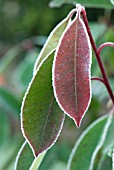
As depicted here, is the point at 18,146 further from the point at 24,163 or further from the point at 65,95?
the point at 65,95

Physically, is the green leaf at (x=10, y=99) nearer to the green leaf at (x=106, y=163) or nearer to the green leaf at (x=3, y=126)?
the green leaf at (x=3, y=126)

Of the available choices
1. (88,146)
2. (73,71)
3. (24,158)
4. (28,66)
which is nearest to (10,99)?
(28,66)

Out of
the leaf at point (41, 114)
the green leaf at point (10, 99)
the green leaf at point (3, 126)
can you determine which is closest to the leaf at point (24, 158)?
the leaf at point (41, 114)

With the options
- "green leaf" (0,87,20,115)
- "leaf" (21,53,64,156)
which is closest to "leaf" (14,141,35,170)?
"leaf" (21,53,64,156)

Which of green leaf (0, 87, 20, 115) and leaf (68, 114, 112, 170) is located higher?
leaf (68, 114, 112, 170)

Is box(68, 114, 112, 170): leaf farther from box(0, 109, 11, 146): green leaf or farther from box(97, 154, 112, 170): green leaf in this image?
box(0, 109, 11, 146): green leaf

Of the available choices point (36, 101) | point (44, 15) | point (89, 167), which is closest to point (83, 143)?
point (89, 167)
